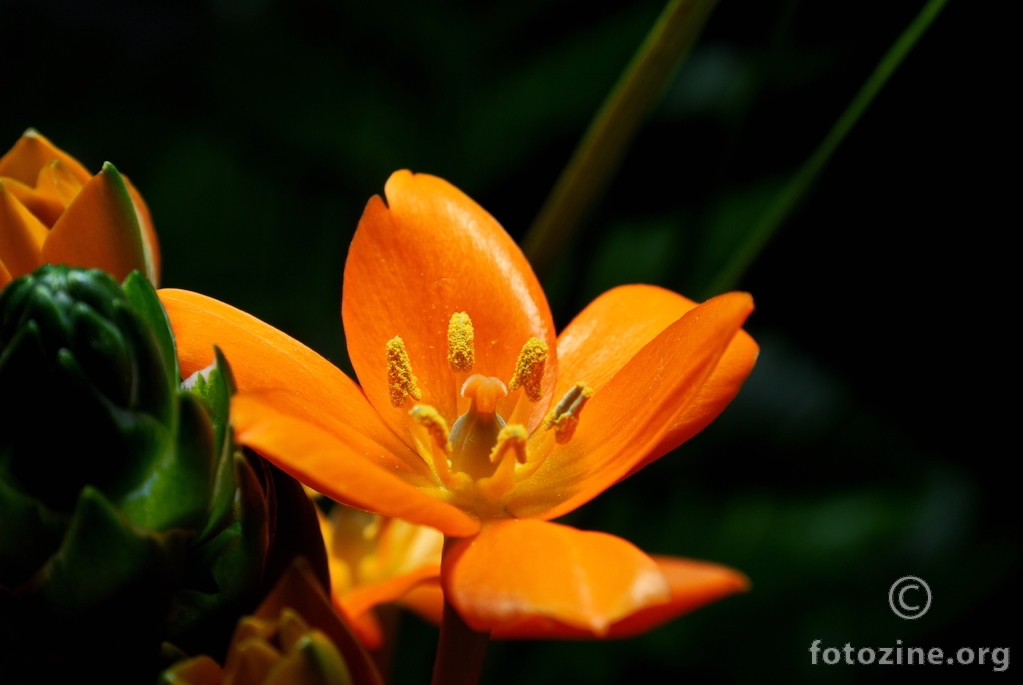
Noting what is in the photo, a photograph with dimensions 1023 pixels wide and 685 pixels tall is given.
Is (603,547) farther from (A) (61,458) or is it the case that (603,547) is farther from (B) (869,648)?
(B) (869,648)

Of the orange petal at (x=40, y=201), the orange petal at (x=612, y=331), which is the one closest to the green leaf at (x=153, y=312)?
the orange petal at (x=40, y=201)

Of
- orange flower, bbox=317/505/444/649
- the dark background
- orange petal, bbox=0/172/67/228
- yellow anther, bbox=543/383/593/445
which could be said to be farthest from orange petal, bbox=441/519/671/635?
the dark background

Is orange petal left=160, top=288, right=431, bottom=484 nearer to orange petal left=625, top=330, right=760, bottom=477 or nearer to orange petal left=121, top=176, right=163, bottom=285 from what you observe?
orange petal left=121, top=176, right=163, bottom=285

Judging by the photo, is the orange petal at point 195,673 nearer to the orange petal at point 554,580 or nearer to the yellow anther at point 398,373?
the orange petal at point 554,580

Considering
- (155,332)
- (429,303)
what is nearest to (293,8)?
(429,303)

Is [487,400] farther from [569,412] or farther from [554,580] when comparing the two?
[554,580]

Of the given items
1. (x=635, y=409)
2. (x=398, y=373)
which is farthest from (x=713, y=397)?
(x=398, y=373)
